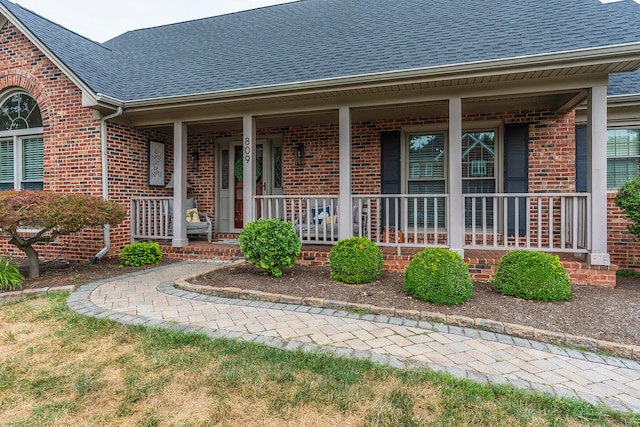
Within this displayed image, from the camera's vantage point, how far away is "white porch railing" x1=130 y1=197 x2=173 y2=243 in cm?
650

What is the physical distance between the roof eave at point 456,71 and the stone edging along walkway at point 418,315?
297 cm

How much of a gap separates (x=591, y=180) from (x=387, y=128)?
11.0 feet

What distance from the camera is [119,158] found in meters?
6.57

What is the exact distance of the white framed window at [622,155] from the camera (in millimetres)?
5777

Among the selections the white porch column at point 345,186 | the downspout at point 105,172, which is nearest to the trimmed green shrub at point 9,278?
the downspout at point 105,172

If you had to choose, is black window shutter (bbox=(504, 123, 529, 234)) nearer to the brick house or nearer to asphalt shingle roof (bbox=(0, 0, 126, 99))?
the brick house

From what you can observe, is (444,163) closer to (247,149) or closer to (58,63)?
(247,149)

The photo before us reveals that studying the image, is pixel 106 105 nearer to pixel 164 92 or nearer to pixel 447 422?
pixel 164 92

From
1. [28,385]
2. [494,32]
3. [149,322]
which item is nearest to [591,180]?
[494,32]

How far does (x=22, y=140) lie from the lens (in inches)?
275

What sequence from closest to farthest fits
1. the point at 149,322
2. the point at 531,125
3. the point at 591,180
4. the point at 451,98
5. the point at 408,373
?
the point at 408,373 → the point at 149,322 → the point at 591,180 → the point at 451,98 → the point at 531,125

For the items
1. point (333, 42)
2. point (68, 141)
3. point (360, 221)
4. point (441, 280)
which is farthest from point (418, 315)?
point (68, 141)

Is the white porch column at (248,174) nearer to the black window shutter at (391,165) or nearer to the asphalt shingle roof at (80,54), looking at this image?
the black window shutter at (391,165)

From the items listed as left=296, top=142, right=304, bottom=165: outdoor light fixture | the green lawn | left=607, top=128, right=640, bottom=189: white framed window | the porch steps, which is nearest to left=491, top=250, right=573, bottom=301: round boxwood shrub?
the porch steps
